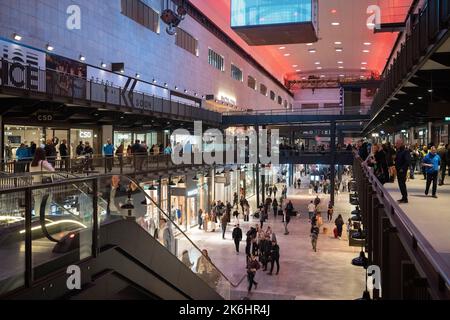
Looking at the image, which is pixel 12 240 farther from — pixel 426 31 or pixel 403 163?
pixel 403 163

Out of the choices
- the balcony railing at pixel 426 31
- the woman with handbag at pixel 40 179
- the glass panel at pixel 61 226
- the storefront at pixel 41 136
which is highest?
the balcony railing at pixel 426 31

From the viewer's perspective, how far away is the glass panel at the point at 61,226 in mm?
4207

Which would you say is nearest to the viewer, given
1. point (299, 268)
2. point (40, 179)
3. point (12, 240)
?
point (12, 240)

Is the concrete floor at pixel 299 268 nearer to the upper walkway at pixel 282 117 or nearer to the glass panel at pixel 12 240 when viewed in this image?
the glass panel at pixel 12 240

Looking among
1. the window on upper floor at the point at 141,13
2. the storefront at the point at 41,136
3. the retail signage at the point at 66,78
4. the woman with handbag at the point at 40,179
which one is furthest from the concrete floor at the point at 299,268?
the window on upper floor at the point at 141,13

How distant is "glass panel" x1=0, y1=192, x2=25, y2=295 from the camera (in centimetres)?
388

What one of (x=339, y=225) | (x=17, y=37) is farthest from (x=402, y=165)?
(x=17, y=37)

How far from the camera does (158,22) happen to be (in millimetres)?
35094

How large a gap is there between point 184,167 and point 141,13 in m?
12.3

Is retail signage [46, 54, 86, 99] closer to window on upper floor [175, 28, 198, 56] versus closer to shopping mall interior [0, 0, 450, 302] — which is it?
shopping mall interior [0, 0, 450, 302]

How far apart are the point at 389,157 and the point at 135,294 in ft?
40.9

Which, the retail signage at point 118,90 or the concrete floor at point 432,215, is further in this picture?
the retail signage at point 118,90

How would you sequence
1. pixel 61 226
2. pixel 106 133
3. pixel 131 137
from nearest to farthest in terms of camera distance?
pixel 61 226 < pixel 106 133 < pixel 131 137

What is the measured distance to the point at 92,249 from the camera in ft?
16.3
